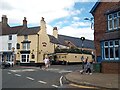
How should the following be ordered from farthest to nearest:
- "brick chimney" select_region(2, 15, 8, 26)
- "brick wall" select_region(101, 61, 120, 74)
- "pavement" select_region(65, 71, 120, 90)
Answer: "brick chimney" select_region(2, 15, 8, 26) < "brick wall" select_region(101, 61, 120, 74) < "pavement" select_region(65, 71, 120, 90)

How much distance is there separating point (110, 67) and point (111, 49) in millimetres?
1825

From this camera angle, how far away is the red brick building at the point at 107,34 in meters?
26.1

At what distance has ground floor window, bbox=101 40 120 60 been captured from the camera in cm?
2593

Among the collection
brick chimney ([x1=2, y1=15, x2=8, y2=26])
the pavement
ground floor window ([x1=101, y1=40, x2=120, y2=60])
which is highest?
brick chimney ([x1=2, y1=15, x2=8, y2=26])

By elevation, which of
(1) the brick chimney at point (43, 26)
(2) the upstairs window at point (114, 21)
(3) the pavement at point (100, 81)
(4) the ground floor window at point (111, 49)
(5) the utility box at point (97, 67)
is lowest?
(3) the pavement at point (100, 81)

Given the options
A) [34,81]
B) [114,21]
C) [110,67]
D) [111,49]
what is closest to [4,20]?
[114,21]

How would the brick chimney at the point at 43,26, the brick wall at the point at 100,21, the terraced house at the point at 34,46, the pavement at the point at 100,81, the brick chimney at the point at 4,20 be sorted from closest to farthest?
the pavement at the point at 100,81 < the brick wall at the point at 100,21 < the terraced house at the point at 34,46 < the brick chimney at the point at 43,26 < the brick chimney at the point at 4,20

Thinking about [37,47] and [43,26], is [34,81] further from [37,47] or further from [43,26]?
[43,26]

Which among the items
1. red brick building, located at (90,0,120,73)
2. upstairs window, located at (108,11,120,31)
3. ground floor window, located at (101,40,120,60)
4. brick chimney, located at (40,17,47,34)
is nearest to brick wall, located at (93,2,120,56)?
red brick building, located at (90,0,120,73)

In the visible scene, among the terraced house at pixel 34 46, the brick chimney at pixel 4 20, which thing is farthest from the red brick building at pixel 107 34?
the brick chimney at pixel 4 20

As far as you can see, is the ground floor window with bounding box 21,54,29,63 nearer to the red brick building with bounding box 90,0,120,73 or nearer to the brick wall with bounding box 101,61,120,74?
the red brick building with bounding box 90,0,120,73

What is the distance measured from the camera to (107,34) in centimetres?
2739

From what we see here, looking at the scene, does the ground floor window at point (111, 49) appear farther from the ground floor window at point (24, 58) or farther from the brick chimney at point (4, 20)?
the brick chimney at point (4, 20)

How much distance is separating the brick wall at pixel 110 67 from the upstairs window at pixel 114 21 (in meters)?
3.50
